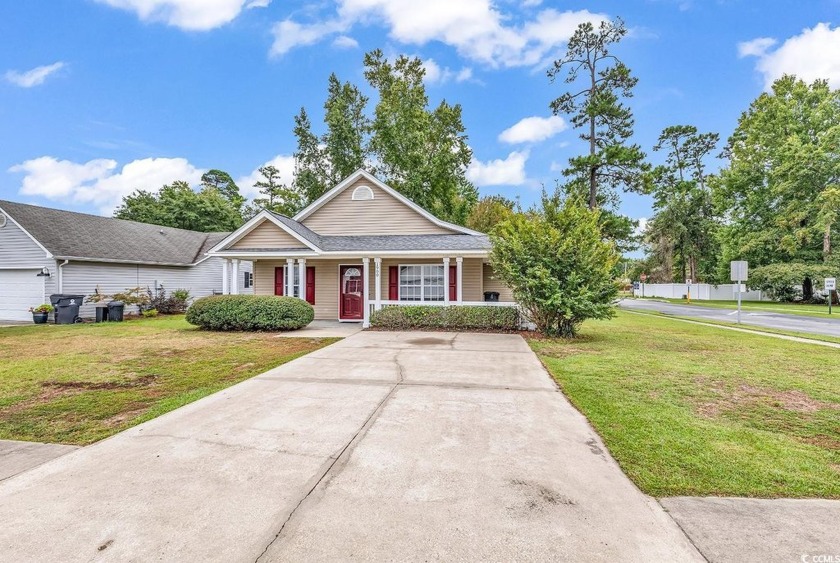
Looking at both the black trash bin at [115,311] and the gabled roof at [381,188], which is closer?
the gabled roof at [381,188]

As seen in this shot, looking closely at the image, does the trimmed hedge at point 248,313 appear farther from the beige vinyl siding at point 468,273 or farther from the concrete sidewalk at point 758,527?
the concrete sidewalk at point 758,527

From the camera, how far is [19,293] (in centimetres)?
1593

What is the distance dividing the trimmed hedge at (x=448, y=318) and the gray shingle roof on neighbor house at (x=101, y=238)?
1388 centimetres

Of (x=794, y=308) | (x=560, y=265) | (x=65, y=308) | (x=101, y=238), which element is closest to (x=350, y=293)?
A: (x=560, y=265)

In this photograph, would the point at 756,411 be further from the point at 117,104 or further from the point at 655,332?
the point at 117,104

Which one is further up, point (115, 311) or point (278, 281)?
point (278, 281)

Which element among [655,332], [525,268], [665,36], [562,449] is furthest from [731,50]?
[562,449]

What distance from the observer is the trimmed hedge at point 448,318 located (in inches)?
476

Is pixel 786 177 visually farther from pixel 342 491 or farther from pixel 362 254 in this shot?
pixel 342 491

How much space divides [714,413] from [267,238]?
13245 mm

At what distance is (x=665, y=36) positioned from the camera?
15.4 m

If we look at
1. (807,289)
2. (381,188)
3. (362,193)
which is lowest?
(807,289)

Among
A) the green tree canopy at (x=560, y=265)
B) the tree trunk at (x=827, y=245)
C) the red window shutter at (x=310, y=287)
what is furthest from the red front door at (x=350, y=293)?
the tree trunk at (x=827, y=245)

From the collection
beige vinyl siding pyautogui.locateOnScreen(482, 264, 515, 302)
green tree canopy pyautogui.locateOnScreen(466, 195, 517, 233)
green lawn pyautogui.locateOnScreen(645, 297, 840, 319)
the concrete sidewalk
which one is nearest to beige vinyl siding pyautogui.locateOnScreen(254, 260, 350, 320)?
beige vinyl siding pyautogui.locateOnScreen(482, 264, 515, 302)
